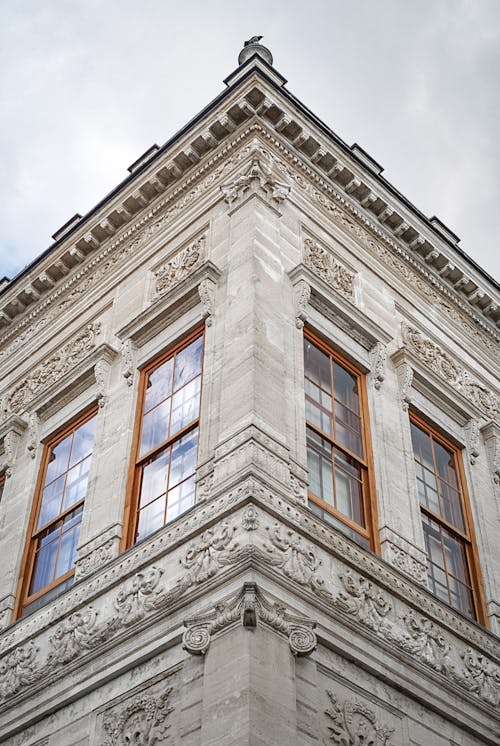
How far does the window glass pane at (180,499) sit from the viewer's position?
12664 mm

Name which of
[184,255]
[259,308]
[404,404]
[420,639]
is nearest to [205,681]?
[420,639]

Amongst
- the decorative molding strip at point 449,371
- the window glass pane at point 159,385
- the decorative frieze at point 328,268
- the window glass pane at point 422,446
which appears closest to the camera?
the window glass pane at point 159,385

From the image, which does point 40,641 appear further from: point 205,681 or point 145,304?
point 145,304

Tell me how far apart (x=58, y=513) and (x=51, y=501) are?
425 mm

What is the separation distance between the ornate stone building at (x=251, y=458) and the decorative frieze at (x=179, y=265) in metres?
0.04

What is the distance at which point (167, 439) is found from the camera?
1373 centimetres

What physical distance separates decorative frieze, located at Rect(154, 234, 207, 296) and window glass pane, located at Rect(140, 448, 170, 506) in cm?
306

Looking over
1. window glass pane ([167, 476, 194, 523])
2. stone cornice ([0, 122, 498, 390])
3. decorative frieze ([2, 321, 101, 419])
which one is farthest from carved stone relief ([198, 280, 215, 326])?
decorative frieze ([2, 321, 101, 419])

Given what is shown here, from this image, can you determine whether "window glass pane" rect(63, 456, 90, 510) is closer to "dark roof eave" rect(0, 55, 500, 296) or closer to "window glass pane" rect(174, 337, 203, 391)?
"window glass pane" rect(174, 337, 203, 391)

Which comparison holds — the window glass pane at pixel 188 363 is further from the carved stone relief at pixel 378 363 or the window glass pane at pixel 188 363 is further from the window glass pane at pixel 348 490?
the carved stone relief at pixel 378 363

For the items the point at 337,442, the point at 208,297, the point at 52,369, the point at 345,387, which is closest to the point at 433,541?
the point at 337,442

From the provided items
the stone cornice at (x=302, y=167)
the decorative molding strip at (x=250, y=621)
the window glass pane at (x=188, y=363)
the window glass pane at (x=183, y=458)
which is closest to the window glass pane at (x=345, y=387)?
the window glass pane at (x=188, y=363)

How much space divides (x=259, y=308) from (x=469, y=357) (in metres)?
5.95

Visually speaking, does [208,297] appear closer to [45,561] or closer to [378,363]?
[378,363]
